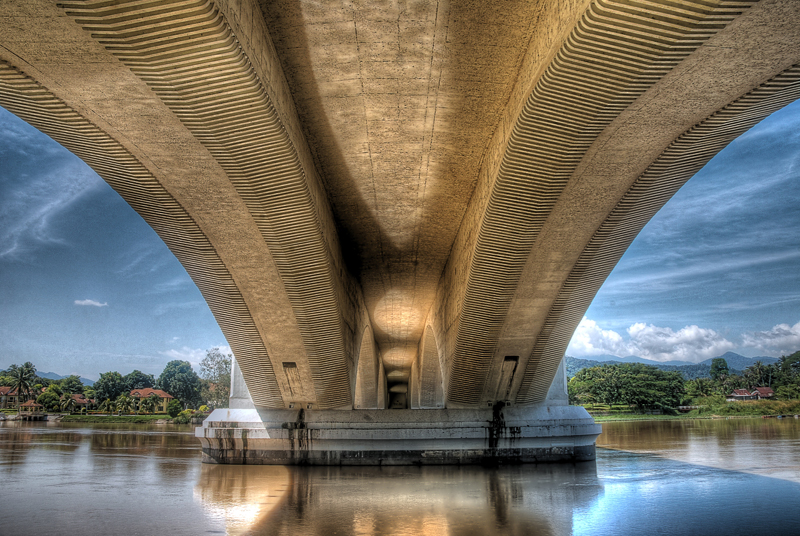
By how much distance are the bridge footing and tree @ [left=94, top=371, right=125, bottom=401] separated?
7121 centimetres

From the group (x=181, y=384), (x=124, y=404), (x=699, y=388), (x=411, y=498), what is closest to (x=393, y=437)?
(x=411, y=498)

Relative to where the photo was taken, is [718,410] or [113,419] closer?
[718,410]

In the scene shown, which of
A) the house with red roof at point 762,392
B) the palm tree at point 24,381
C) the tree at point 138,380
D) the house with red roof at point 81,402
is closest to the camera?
the house with red roof at point 81,402

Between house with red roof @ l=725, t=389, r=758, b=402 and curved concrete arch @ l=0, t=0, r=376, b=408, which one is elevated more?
curved concrete arch @ l=0, t=0, r=376, b=408

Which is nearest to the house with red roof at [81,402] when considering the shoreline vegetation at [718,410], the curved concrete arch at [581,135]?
the shoreline vegetation at [718,410]

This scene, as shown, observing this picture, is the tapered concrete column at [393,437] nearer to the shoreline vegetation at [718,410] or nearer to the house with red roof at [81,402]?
the shoreline vegetation at [718,410]

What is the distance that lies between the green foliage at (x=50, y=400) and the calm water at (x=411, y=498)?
62.5 meters

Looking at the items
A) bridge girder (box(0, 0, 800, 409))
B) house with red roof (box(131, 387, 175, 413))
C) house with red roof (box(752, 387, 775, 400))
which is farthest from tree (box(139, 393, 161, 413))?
house with red roof (box(752, 387, 775, 400))

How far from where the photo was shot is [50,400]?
66.1 metres

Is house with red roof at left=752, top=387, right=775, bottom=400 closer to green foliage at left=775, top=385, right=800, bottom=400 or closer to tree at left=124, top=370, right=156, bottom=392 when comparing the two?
green foliage at left=775, top=385, right=800, bottom=400

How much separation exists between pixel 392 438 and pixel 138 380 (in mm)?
79672

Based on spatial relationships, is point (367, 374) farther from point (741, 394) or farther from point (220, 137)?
point (741, 394)

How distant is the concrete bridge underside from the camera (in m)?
5.42

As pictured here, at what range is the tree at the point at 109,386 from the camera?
2964 inches
